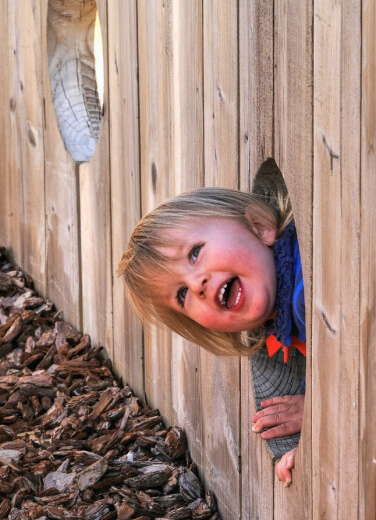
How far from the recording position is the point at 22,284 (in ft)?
14.6

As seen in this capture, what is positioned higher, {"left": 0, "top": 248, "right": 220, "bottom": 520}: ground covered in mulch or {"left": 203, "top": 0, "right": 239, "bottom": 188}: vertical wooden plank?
{"left": 203, "top": 0, "right": 239, "bottom": 188}: vertical wooden plank

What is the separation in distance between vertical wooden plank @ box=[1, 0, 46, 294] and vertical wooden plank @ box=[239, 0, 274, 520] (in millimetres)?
2155

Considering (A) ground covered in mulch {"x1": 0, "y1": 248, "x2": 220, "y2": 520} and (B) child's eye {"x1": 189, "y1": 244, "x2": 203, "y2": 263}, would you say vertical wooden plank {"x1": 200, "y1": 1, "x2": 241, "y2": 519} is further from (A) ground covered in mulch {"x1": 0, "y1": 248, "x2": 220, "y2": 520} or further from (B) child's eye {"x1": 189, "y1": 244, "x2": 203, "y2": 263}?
(B) child's eye {"x1": 189, "y1": 244, "x2": 203, "y2": 263}

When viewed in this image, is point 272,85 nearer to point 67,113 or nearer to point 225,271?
point 225,271

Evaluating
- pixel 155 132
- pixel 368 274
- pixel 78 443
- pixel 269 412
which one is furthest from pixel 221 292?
pixel 78 443

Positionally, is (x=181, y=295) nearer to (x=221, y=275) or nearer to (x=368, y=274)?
(x=221, y=275)

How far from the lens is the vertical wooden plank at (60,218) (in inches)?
156

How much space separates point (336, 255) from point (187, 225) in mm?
643

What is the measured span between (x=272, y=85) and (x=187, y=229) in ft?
1.40

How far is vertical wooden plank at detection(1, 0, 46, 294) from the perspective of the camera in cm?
433

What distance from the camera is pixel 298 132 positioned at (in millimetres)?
1919

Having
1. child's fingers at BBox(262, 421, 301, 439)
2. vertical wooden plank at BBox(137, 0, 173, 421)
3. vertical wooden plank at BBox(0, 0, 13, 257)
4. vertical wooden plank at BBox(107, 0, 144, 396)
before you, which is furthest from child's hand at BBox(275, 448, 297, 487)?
vertical wooden plank at BBox(0, 0, 13, 257)

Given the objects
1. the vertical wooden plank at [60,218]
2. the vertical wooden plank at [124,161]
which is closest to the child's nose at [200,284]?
the vertical wooden plank at [124,161]

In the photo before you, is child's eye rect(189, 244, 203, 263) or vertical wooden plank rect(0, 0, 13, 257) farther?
vertical wooden plank rect(0, 0, 13, 257)
